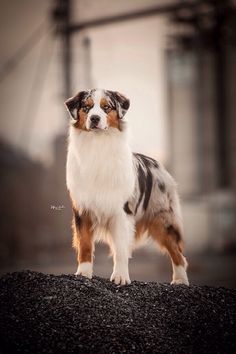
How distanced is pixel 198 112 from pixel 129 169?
18578 millimetres

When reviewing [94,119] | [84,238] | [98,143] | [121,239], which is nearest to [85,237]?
[84,238]

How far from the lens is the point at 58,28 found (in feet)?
57.0

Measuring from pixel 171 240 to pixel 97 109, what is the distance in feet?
4.92

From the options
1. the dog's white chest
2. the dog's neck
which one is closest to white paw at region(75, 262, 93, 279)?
the dog's white chest

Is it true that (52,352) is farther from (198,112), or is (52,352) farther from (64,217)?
(198,112)

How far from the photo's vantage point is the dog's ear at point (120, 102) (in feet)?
17.7

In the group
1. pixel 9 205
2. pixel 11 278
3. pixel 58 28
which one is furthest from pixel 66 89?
pixel 9 205

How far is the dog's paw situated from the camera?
5.68m

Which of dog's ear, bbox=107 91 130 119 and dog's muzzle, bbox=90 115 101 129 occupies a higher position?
dog's ear, bbox=107 91 130 119

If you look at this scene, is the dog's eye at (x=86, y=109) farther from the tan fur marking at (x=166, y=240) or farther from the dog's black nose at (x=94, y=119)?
the tan fur marking at (x=166, y=240)

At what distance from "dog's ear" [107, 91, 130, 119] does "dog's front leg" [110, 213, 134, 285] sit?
2.72ft

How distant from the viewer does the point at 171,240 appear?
609 cm

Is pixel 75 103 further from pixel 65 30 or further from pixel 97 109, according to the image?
pixel 65 30

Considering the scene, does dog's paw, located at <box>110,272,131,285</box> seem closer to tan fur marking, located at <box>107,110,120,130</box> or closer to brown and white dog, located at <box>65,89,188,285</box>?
brown and white dog, located at <box>65,89,188,285</box>
